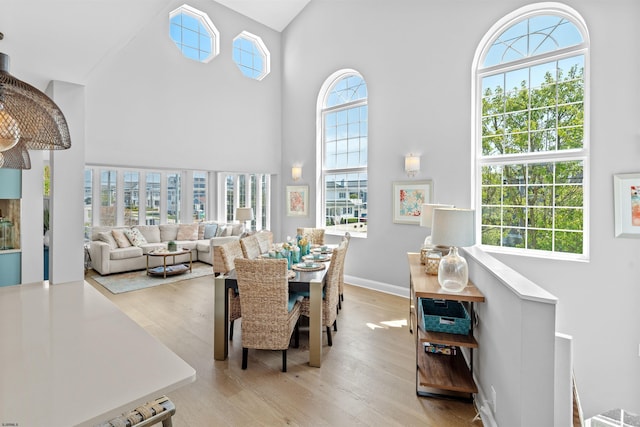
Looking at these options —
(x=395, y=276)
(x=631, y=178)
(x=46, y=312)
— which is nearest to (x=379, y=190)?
(x=395, y=276)

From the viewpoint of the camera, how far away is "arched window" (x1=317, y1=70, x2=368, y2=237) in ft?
17.6

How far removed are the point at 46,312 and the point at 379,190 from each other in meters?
4.23

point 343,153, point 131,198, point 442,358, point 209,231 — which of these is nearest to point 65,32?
point 442,358

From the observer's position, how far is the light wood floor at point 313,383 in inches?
82.4

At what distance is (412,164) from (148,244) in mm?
5731

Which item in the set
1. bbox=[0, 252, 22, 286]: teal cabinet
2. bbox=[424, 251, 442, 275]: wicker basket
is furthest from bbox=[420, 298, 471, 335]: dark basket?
bbox=[0, 252, 22, 286]: teal cabinet

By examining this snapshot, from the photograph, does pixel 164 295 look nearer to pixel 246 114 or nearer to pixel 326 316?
pixel 326 316

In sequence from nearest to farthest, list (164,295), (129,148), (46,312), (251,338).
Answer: (46,312)
(251,338)
(164,295)
(129,148)

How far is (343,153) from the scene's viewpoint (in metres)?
5.67

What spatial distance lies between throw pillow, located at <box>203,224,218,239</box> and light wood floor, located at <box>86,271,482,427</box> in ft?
12.8

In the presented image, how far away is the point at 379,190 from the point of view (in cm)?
501

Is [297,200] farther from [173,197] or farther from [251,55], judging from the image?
[173,197]

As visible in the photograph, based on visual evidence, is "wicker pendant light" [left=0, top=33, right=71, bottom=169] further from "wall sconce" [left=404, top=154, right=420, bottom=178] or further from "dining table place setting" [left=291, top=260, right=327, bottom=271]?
"wall sconce" [left=404, top=154, right=420, bottom=178]

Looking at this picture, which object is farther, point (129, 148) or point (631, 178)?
point (129, 148)
